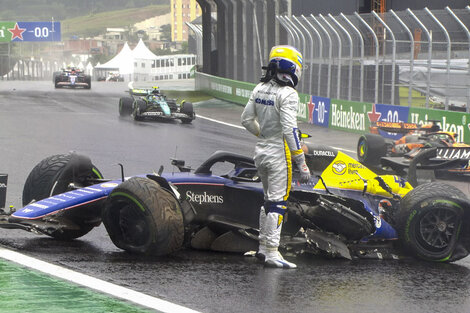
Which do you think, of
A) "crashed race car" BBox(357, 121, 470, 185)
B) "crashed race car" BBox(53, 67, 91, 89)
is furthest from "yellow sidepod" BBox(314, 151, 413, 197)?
"crashed race car" BBox(53, 67, 91, 89)

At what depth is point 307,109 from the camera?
2672 centimetres

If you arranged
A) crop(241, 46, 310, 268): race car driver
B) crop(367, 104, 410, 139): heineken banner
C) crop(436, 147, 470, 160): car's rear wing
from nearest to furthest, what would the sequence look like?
crop(241, 46, 310, 268): race car driver, crop(436, 147, 470, 160): car's rear wing, crop(367, 104, 410, 139): heineken banner

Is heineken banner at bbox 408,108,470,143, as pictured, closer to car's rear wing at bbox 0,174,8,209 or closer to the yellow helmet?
the yellow helmet

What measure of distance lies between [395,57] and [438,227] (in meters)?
15.4

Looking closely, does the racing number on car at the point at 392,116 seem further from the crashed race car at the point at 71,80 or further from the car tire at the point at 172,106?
the crashed race car at the point at 71,80

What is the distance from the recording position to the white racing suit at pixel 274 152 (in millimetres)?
6953

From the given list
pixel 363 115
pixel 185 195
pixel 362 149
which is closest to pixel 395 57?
pixel 363 115

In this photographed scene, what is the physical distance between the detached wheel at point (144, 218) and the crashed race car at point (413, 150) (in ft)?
19.4

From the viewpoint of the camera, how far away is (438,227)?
740cm

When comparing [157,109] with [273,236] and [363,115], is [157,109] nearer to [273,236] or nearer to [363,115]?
[363,115]

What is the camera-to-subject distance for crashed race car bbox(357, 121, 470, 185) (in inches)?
512

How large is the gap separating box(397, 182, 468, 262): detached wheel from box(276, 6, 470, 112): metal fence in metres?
12.7

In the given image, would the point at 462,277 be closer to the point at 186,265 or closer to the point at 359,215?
the point at 359,215

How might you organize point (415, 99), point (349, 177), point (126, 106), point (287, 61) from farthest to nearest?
point (126, 106) < point (415, 99) < point (349, 177) < point (287, 61)
